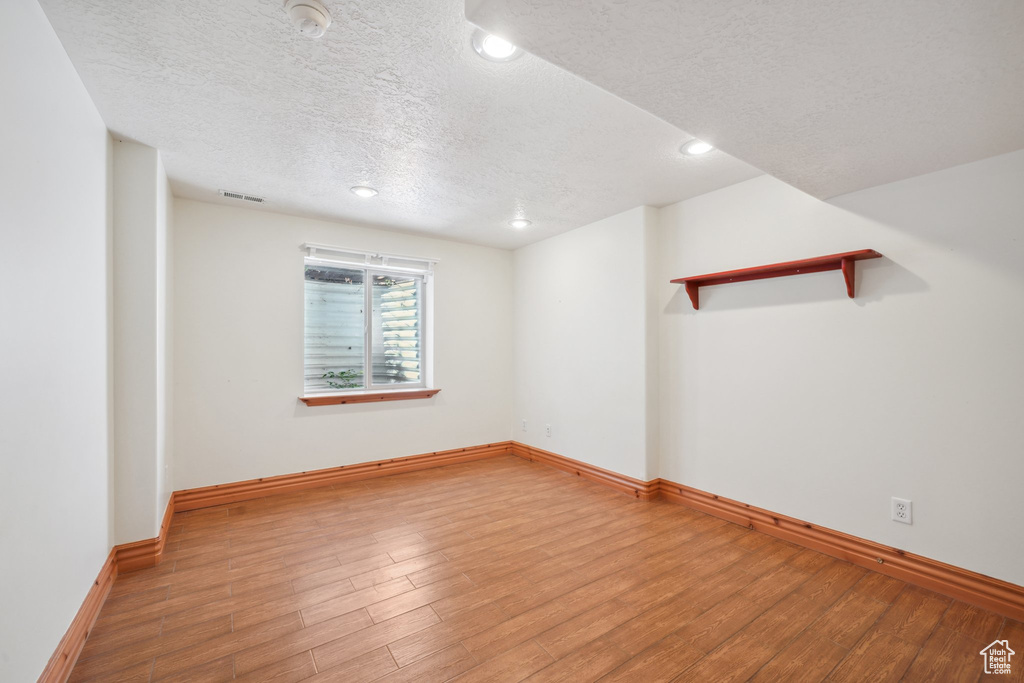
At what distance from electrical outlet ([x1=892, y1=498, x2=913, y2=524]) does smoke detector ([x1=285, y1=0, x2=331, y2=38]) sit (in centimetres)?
344

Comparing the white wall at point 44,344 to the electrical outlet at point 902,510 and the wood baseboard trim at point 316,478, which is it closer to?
the wood baseboard trim at point 316,478

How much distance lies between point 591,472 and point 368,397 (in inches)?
86.5

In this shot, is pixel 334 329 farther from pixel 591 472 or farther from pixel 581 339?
pixel 591 472

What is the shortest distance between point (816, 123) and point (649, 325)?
1.98 metres

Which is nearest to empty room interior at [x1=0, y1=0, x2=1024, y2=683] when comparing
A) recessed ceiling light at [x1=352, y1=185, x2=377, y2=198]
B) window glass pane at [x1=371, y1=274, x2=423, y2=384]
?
recessed ceiling light at [x1=352, y1=185, x2=377, y2=198]

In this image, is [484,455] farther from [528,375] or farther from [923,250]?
[923,250]

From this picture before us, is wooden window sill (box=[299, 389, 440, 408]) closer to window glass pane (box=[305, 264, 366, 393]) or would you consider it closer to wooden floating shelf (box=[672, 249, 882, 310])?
window glass pane (box=[305, 264, 366, 393])

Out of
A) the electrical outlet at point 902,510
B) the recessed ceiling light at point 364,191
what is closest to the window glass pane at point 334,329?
the recessed ceiling light at point 364,191

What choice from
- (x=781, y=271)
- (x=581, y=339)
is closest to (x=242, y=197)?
(x=581, y=339)

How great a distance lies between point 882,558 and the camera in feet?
7.63

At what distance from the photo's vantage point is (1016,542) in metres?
1.96

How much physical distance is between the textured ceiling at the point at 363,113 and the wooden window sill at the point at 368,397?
166 centimetres

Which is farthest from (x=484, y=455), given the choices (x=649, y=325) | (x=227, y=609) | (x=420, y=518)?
(x=227, y=609)

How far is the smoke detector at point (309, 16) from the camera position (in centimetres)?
138
